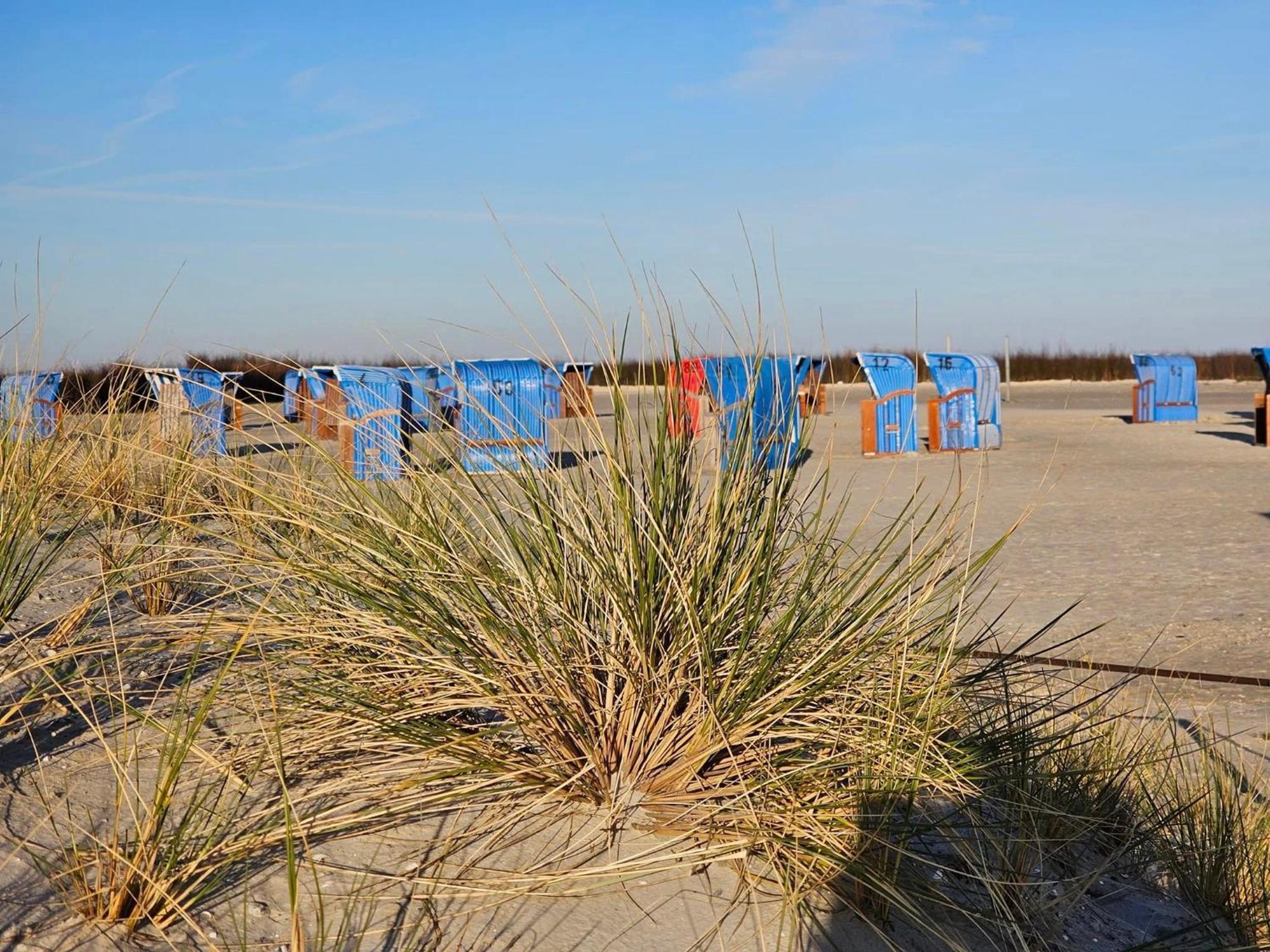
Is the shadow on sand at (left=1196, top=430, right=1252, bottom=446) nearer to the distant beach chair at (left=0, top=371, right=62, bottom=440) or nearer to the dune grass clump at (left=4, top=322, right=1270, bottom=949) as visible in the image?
→ the dune grass clump at (left=4, top=322, right=1270, bottom=949)

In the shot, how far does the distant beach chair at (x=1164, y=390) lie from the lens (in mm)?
24250

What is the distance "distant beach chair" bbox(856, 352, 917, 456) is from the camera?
18.1m

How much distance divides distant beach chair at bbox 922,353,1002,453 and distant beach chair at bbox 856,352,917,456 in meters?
0.46

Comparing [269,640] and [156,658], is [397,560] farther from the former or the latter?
[156,658]

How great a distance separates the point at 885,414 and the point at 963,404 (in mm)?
1442

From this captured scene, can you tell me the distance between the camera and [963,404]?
61.6 feet

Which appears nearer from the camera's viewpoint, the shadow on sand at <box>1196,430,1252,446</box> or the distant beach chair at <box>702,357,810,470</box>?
the distant beach chair at <box>702,357,810,470</box>

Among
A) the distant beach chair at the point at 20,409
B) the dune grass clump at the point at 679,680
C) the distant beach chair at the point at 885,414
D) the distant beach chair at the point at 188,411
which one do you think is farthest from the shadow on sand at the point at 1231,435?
the distant beach chair at the point at 20,409

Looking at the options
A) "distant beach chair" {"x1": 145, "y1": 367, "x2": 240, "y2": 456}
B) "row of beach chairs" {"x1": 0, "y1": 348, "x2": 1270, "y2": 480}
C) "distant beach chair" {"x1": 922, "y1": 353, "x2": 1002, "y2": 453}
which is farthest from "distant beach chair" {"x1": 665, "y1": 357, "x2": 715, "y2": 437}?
"distant beach chair" {"x1": 922, "y1": 353, "x2": 1002, "y2": 453}

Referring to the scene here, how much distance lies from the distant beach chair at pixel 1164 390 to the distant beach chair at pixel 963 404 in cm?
647

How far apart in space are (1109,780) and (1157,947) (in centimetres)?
74

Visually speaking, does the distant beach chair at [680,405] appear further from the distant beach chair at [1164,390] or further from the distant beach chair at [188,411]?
the distant beach chair at [1164,390]

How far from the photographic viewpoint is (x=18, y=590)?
11.1ft

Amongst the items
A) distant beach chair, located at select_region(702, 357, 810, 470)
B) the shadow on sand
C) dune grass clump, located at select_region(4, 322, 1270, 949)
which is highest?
distant beach chair, located at select_region(702, 357, 810, 470)
